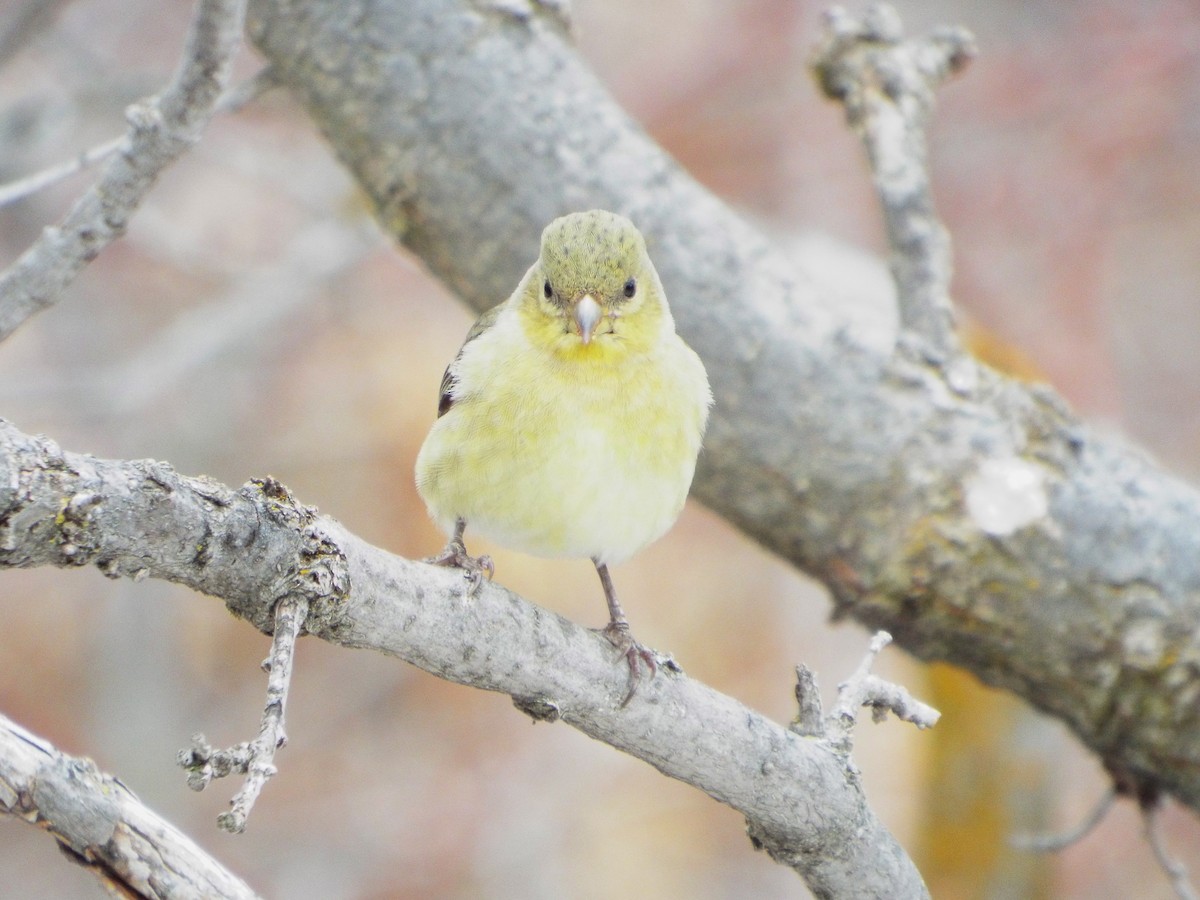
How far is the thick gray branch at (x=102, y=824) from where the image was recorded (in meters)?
1.61

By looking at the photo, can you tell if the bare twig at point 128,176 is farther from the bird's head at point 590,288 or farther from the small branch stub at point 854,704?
the small branch stub at point 854,704

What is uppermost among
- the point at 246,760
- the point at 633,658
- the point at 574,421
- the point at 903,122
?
the point at 903,122

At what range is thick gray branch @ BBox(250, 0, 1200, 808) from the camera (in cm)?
329

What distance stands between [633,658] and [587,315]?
2.63 ft

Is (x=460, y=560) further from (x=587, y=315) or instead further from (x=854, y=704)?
(x=854, y=704)

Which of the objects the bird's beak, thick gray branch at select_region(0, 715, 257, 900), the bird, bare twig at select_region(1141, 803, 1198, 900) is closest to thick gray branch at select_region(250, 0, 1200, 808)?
bare twig at select_region(1141, 803, 1198, 900)

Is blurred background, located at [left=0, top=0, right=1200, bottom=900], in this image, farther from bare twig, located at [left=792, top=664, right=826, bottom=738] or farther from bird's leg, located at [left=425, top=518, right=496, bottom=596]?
bare twig, located at [left=792, top=664, right=826, bottom=738]

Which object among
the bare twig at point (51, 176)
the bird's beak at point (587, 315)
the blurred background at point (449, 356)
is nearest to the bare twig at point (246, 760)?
the bare twig at point (51, 176)

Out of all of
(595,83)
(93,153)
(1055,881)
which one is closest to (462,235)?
(595,83)

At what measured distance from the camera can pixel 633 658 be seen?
7.70 feet

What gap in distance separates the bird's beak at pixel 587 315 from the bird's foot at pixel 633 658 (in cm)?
65

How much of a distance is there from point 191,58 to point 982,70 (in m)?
5.59

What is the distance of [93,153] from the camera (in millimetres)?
2613

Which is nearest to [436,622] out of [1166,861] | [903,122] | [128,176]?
[128,176]
